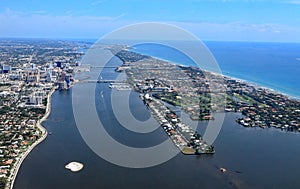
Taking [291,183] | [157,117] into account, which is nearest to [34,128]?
[157,117]

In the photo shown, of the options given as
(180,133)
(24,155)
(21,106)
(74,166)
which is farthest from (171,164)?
(21,106)

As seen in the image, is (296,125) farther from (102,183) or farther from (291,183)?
(102,183)

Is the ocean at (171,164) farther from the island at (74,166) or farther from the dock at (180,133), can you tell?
the dock at (180,133)

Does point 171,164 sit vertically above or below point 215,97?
below

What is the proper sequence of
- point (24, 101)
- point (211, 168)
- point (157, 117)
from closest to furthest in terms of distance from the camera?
point (211, 168) < point (157, 117) < point (24, 101)

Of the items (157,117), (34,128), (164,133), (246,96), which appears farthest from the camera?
(246,96)

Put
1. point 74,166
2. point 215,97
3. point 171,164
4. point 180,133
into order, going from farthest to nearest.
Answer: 1. point 215,97
2. point 180,133
3. point 171,164
4. point 74,166

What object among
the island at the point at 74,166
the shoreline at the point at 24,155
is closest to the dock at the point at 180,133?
the island at the point at 74,166

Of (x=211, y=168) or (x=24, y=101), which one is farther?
(x=24, y=101)

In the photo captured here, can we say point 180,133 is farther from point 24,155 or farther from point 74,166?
point 24,155

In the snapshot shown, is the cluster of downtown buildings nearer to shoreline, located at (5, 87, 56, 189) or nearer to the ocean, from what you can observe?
shoreline, located at (5, 87, 56, 189)

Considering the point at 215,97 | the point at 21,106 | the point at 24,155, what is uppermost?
the point at 215,97
